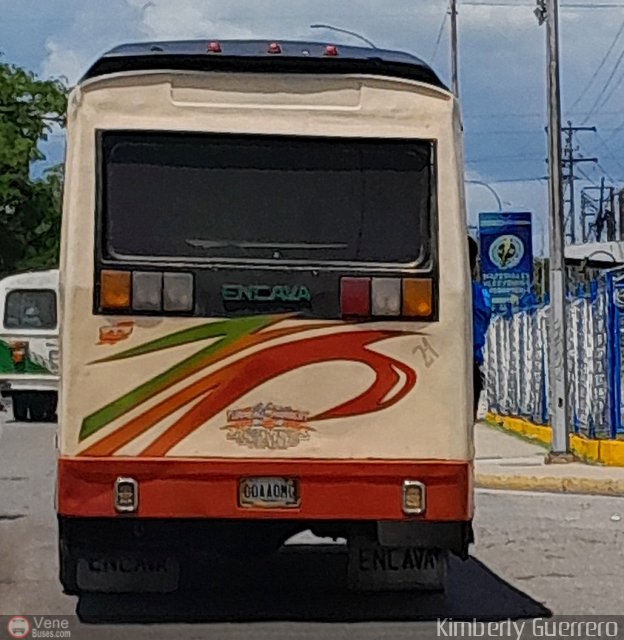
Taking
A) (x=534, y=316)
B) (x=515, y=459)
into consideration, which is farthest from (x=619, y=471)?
(x=534, y=316)

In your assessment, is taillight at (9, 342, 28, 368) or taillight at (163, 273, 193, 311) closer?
taillight at (163, 273, 193, 311)

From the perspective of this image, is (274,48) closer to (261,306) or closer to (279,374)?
(261,306)

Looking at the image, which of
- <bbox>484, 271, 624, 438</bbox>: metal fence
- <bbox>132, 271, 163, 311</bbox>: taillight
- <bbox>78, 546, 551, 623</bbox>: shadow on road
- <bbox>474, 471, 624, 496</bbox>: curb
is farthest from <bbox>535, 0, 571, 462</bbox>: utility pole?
<bbox>132, 271, 163, 311</bbox>: taillight

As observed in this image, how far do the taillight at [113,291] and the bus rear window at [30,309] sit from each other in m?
18.6

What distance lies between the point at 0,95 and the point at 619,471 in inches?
1971

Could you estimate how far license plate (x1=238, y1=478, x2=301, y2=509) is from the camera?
8.34m

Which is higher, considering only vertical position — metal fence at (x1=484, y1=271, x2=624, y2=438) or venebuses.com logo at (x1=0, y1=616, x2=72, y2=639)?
metal fence at (x1=484, y1=271, x2=624, y2=438)

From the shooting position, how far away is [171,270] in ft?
27.7

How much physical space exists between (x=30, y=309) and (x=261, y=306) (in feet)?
63.4

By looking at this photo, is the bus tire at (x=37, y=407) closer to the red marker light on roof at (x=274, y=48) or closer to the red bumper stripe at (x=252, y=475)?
the red marker light on roof at (x=274, y=48)

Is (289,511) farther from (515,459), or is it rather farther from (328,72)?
(515,459)

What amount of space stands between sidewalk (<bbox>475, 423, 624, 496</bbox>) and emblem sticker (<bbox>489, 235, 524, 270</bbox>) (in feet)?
39.3

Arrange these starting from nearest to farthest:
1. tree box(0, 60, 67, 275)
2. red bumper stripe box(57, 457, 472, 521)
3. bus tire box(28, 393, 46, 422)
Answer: red bumper stripe box(57, 457, 472, 521) < bus tire box(28, 393, 46, 422) < tree box(0, 60, 67, 275)

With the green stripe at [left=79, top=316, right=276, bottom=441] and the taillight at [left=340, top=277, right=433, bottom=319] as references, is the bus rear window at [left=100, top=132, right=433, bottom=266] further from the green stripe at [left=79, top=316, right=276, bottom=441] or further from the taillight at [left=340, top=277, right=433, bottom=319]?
the green stripe at [left=79, top=316, right=276, bottom=441]
